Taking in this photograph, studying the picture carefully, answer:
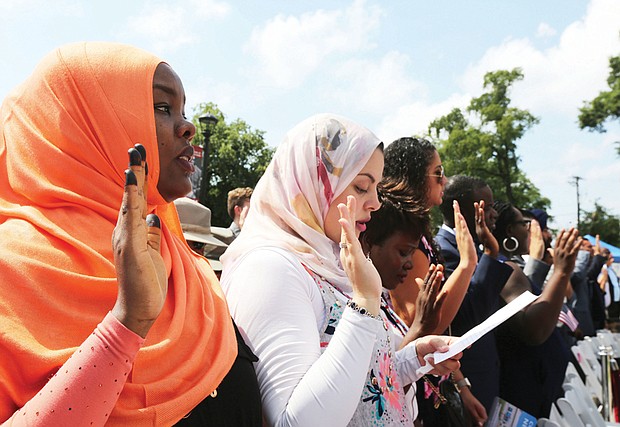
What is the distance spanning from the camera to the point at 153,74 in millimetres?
1626

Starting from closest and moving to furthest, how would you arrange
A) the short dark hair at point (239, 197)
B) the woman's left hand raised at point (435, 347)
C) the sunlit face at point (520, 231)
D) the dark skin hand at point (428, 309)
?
the woman's left hand raised at point (435, 347) → the dark skin hand at point (428, 309) → the sunlit face at point (520, 231) → the short dark hair at point (239, 197)

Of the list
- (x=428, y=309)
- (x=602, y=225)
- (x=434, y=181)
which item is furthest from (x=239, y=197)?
(x=602, y=225)

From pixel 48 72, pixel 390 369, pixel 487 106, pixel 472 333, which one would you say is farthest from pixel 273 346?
pixel 487 106

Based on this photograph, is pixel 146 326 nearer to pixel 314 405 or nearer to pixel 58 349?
pixel 58 349

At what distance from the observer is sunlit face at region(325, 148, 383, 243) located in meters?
2.15

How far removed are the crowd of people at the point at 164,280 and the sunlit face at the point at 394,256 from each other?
1.48 feet

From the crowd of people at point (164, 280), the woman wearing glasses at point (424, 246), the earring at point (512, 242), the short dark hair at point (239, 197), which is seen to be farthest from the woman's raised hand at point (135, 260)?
the short dark hair at point (239, 197)

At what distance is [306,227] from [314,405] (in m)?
0.66

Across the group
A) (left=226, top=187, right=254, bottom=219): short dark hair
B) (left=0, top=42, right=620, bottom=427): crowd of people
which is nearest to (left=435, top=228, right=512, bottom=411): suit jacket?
(left=0, top=42, right=620, bottom=427): crowd of people

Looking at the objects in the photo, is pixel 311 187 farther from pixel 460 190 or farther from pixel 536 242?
pixel 536 242

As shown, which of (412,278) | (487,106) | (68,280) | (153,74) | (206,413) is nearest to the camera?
(68,280)

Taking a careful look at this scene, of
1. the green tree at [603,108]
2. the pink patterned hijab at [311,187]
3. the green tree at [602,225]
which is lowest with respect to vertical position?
the green tree at [602,225]

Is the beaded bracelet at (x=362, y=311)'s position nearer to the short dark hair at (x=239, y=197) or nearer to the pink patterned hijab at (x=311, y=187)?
the pink patterned hijab at (x=311, y=187)

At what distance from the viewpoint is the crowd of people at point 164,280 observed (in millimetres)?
1152
